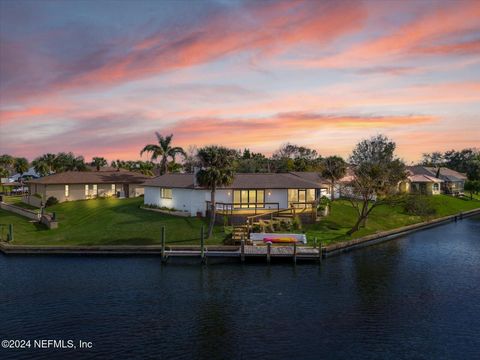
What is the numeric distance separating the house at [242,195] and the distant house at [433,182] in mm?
49868

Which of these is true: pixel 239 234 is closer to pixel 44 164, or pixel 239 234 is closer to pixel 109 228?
pixel 109 228

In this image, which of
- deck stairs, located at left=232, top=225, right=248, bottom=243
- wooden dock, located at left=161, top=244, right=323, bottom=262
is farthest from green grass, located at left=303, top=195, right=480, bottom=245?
deck stairs, located at left=232, top=225, right=248, bottom=243

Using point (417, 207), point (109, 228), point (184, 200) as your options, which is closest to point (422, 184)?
point (417, 207)

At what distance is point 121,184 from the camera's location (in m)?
79.2

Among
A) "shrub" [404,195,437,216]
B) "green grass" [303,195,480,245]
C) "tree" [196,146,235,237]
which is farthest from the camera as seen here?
"shrub" [404,195,437,216]

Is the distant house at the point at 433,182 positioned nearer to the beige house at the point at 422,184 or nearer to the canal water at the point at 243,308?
the beige house at the point at 422,184

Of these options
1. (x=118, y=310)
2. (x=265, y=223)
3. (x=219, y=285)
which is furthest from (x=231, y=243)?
(x=118, y=310)

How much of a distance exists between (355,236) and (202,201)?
20554 millimetres

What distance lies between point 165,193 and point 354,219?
29097 mm

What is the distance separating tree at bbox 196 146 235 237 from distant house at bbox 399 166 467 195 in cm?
6674

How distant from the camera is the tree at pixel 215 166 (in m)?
45.2

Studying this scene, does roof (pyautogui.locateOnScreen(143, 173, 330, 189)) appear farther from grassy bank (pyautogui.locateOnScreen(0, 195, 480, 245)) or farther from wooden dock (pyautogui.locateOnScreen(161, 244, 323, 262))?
→ wooden dock (pyautogui.locateOnScreen(161, 244, 323, 262))

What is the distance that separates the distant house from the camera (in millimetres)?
106312

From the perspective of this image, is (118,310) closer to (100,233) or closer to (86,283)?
(86,283)
